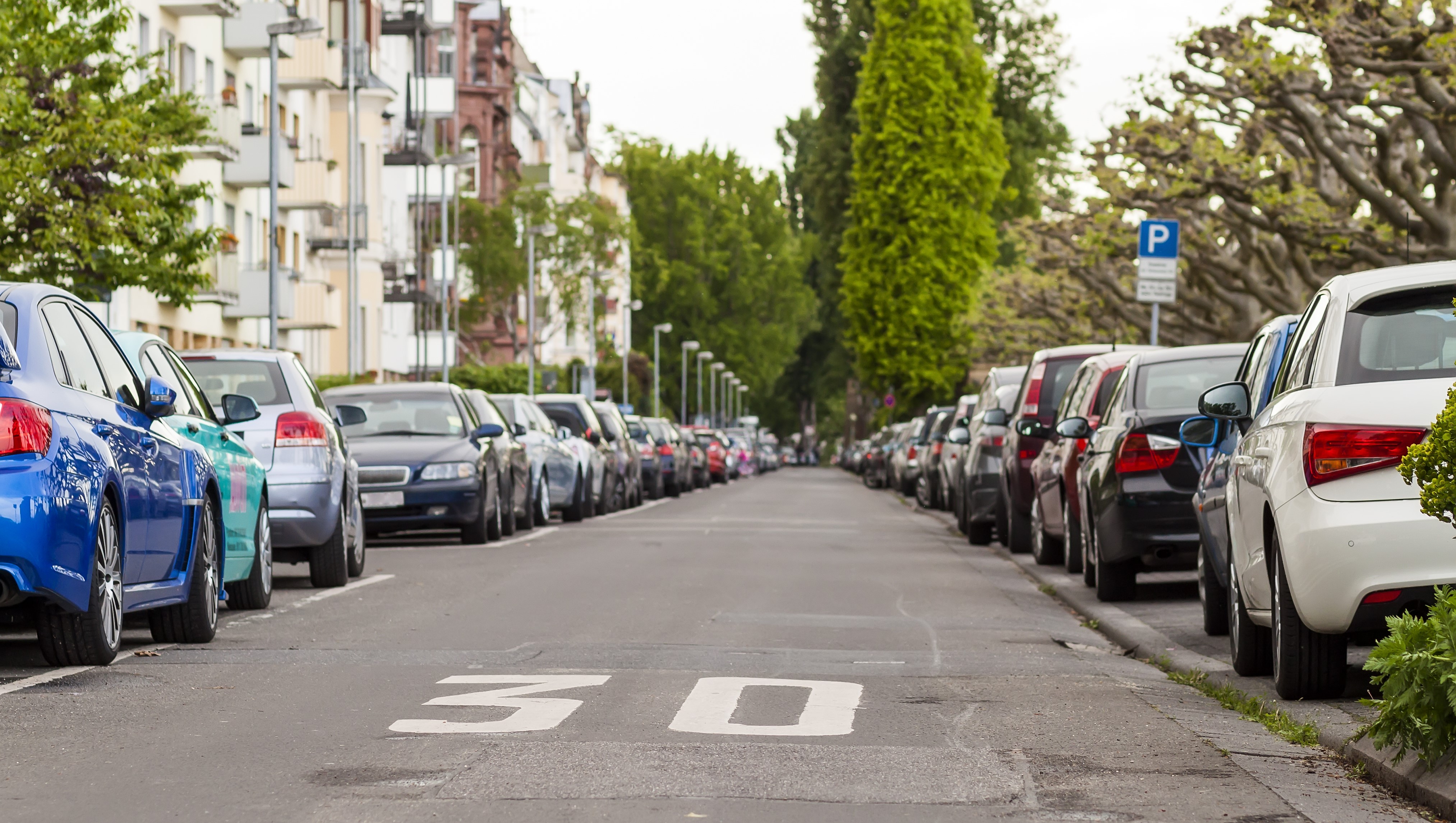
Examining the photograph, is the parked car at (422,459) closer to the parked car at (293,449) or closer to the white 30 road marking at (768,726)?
the parked car at (293,449)

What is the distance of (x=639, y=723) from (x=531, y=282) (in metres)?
69.3

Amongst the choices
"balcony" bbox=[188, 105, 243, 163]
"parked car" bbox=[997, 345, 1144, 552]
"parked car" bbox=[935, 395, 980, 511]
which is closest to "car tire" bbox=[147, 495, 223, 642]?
"parked car" bbox=[997, 345, 1144, 552]

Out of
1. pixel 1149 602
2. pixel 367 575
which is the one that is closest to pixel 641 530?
pixel 367 575

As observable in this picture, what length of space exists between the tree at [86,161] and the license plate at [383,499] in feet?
14.7

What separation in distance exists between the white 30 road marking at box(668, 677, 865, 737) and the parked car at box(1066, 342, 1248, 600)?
5263 mm

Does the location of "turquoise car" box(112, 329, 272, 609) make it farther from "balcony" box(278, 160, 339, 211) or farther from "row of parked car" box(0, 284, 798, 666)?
"balcony" box(278, 160, 339, 211)

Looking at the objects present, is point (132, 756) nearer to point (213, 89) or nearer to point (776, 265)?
point (213, 89)

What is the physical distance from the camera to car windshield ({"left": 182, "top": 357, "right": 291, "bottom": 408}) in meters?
15.7

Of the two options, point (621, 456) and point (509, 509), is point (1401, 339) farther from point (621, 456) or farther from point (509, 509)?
point (621, 456)

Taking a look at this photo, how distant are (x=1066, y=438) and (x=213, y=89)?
121ft

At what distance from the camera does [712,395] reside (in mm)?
146000

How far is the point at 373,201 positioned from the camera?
7188 cm

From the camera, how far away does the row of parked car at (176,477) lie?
9.40 meters

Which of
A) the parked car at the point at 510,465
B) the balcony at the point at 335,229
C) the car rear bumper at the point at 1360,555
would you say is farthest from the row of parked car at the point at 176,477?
the balcony at the point at 335,229
